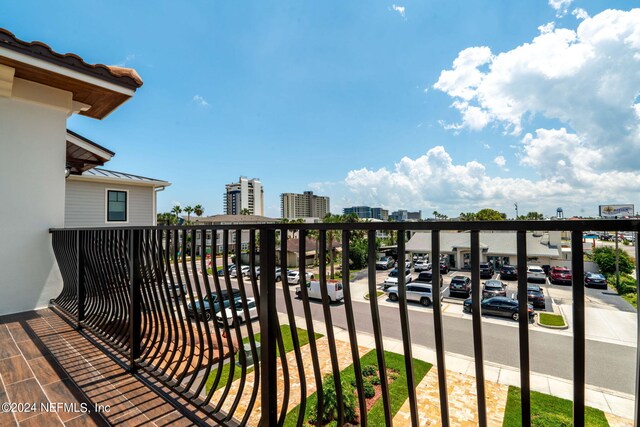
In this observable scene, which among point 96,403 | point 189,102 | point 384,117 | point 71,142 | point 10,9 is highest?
point 384,117

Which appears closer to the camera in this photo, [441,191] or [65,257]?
[65,257]

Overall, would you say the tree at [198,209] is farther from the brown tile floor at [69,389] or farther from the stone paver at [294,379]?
the brown tile floor at [69,389]

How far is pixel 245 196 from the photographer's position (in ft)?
209

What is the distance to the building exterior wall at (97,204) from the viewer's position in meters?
9.20

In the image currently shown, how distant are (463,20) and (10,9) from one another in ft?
33.0

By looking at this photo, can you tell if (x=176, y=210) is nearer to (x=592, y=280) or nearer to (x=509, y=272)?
(x=592, y=280)

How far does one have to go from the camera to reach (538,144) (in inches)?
653

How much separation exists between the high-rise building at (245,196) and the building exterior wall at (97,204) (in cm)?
5269

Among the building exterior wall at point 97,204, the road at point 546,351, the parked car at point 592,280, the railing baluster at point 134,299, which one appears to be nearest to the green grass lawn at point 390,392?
the road at point 546,351

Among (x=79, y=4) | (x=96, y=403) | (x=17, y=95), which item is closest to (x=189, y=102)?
(x=79, y=4)

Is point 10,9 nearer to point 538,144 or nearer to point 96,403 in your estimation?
point 96,403

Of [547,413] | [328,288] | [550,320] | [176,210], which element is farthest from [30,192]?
[176,210]

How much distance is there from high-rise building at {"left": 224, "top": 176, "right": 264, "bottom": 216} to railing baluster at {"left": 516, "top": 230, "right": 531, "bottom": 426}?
209 ft

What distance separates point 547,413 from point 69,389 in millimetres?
9004
